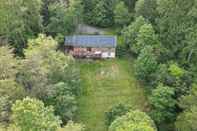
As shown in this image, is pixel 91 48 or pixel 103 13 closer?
pixel 91 48

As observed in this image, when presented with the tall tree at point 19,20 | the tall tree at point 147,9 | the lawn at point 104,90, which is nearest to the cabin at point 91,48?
the lawn at point 104,90

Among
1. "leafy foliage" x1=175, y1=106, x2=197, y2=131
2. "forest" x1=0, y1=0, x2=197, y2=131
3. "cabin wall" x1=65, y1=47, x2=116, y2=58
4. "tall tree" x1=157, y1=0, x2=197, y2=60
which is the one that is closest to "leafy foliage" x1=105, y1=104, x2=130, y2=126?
"forest" x1=0, y1=0, x2=197, y2=131

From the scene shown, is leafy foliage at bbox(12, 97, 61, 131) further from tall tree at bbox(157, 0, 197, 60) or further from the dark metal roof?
tall tree at bbox(157, 0, 197, 60)

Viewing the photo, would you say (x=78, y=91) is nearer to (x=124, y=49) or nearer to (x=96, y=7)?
(x=124, y=49)

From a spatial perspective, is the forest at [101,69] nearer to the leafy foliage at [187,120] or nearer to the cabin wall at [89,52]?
the leafy foliage at [187,120]

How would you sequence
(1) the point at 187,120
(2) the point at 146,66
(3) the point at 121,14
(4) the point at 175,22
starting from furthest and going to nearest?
(3) the point at 121,14 → (4) the point at 175,22 → (2) the point at 146,66 → (1) the point at 187,120

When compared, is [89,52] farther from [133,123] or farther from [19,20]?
[133,123]

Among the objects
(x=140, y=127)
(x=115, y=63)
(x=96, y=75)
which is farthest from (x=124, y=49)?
(x=140, y=127)

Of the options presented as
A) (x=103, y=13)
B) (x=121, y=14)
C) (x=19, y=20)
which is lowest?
(x=103, y=13)

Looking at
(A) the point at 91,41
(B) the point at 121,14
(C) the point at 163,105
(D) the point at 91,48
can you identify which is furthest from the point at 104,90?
(B) the point at 121,14
